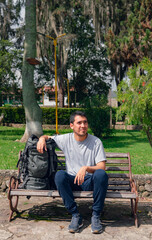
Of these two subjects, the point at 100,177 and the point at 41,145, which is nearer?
the point at 100,177

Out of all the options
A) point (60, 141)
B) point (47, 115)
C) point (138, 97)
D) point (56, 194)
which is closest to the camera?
point (56, 194)

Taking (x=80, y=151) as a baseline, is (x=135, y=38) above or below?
above

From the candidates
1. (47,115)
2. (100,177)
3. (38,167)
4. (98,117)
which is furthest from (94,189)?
(47,115)

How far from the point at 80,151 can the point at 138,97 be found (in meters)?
2.81

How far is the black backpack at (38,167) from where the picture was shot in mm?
3865

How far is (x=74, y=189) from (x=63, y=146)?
572 millimetres

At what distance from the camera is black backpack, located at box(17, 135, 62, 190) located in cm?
387

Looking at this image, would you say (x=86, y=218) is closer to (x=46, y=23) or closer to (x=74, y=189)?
(x=74, y=189)

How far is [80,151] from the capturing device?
12.6 feet

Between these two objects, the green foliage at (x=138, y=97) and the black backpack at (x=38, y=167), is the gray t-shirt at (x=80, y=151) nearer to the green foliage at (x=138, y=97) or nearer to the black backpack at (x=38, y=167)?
the black backpack at (x=38, y=167)

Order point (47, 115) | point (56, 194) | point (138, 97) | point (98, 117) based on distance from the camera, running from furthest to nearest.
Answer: point (47, 115) → point (98, 117) → point (138, 97) → point (56, 194)

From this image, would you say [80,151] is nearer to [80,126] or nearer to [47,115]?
[80,126]

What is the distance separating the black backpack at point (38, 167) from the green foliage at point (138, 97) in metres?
2.84

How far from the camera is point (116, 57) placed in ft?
75.3
